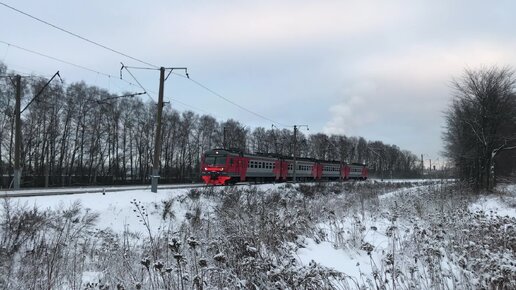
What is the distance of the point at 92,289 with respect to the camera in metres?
5.16

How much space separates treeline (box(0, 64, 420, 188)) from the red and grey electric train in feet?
24.2

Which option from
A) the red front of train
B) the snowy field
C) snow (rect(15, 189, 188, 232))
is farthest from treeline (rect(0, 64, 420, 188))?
the snowy field

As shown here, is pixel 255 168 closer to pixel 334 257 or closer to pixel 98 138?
pixel 334 257

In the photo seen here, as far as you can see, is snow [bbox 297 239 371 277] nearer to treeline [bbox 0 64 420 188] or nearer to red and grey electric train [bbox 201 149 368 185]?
red and grey electric train [bbox 201 149 368 185]

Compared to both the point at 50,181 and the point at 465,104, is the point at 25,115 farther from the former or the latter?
the point at 465,104

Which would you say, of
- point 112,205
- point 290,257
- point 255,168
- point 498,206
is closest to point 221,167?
point 255,168

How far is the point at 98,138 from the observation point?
212 ft

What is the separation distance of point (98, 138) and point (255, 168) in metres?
35.8

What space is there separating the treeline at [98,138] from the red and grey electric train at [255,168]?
290 inches

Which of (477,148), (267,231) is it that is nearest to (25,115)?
(477,148)

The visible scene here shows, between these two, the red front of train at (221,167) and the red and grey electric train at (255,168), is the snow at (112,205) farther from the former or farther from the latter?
the red and grey electric train at (255,168)

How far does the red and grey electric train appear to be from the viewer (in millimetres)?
33000

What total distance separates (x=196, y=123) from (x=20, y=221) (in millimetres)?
72900

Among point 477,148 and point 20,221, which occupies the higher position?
point 477,148
